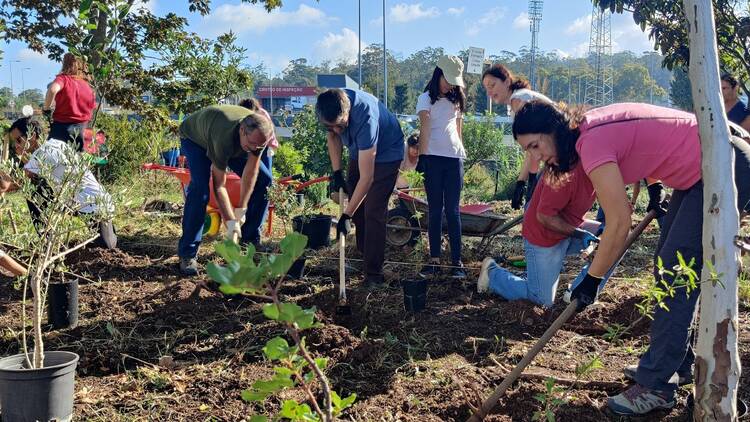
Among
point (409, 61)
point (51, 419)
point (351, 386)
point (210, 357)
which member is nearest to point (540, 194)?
point (351, 386)

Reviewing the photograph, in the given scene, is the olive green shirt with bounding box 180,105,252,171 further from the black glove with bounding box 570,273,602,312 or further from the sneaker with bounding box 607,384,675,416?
the sneaker with bounding box 607,384,675,416

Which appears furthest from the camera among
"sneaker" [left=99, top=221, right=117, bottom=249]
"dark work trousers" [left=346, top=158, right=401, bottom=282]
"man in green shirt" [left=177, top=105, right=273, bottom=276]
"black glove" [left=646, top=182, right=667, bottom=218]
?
"sneaker" [left=99, top=221, right=117, bottom=249]

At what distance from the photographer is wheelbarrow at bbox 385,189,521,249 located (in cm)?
517

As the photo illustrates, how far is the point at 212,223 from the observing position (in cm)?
577

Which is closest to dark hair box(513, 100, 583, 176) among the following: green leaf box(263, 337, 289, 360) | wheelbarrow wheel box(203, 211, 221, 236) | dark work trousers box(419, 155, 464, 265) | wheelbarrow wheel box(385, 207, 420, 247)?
green leaf box(263, 337, 289, 360)

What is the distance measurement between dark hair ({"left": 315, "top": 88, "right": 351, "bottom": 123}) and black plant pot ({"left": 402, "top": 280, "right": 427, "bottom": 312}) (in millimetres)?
1095

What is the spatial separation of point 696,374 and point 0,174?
2882 millimetres

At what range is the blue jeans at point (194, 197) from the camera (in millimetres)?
4516

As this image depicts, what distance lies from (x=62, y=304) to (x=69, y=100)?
94.4 inches

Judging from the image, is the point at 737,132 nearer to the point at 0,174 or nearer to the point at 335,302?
the point at 335,302

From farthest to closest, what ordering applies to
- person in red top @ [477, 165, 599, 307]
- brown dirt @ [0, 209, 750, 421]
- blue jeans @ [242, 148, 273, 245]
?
blue jeans @ [242, 148, 273, 245] → person in red top @ [477, 165, 599, 307] → brown dirt @ [0, 209, 750, 421]

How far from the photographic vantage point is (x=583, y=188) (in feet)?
11.4

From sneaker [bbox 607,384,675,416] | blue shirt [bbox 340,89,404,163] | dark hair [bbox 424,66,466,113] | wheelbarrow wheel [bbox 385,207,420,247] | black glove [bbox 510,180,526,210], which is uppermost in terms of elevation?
dark hair [bbox 424,66,466,113]

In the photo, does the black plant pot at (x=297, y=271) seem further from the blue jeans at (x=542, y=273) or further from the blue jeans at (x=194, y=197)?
the blue jeans at (x=542, y=273)
